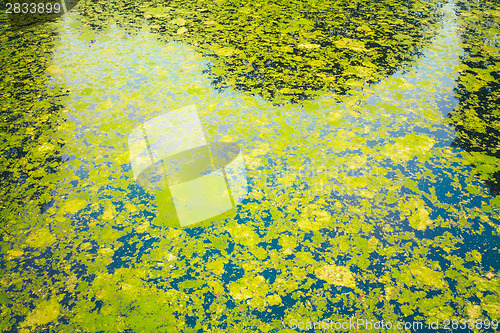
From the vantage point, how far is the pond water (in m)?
1.04

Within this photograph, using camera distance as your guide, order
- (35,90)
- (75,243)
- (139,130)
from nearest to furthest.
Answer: (75,243) < (139,130) < (35,90)

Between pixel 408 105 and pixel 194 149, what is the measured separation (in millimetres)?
1298

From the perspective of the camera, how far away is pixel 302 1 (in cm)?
325

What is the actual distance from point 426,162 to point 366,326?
3.01 feet

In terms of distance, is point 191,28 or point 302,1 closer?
point 191,28

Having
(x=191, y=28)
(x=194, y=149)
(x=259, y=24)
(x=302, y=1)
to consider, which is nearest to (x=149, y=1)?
(x=191, y=28)

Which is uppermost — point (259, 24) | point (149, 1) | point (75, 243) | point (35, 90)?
point (149, 1)

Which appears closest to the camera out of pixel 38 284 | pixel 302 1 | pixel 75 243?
pixel 38 284

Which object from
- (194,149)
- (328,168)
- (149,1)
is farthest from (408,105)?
(149,1)

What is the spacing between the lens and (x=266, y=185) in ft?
4.70

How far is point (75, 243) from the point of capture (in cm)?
123

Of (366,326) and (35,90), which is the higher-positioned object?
(35,90)

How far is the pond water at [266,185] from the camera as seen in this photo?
1044mm

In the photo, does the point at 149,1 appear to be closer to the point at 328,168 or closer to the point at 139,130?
the point at 139,130
